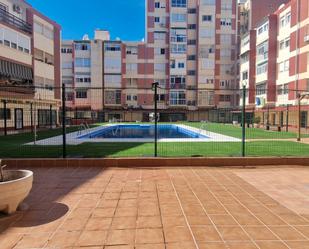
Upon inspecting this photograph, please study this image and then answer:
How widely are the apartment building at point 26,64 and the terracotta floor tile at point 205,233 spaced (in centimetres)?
1852

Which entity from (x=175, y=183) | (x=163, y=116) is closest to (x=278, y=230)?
(x=175, y=183)

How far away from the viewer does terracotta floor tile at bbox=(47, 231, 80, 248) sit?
384 cm

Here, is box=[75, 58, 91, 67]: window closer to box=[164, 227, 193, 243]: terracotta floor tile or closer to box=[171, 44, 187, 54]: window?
box=[171, 44, 187, 54]: window

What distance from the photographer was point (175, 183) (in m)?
7.07

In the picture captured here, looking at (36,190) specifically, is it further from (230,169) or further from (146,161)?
(230,169)

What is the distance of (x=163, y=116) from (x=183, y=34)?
648 inches

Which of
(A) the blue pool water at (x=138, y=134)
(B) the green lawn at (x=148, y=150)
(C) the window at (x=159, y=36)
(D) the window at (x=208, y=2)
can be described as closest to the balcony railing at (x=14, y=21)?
(A) the blue pool water at (x=138, y=134)

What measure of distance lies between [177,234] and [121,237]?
2.70ft

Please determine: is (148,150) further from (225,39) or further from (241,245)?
(225,39)

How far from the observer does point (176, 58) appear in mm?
54031

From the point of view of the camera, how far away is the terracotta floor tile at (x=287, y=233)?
405 centimetres

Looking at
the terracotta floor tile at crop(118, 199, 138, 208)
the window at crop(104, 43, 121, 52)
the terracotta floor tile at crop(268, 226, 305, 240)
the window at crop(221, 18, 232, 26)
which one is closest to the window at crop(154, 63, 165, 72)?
the window at crop(104, 43, 121, 52)

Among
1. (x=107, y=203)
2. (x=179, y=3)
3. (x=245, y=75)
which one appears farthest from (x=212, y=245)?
(x=179, y=3)

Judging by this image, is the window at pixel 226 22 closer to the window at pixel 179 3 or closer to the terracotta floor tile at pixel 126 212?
the window at pixel 179 3
